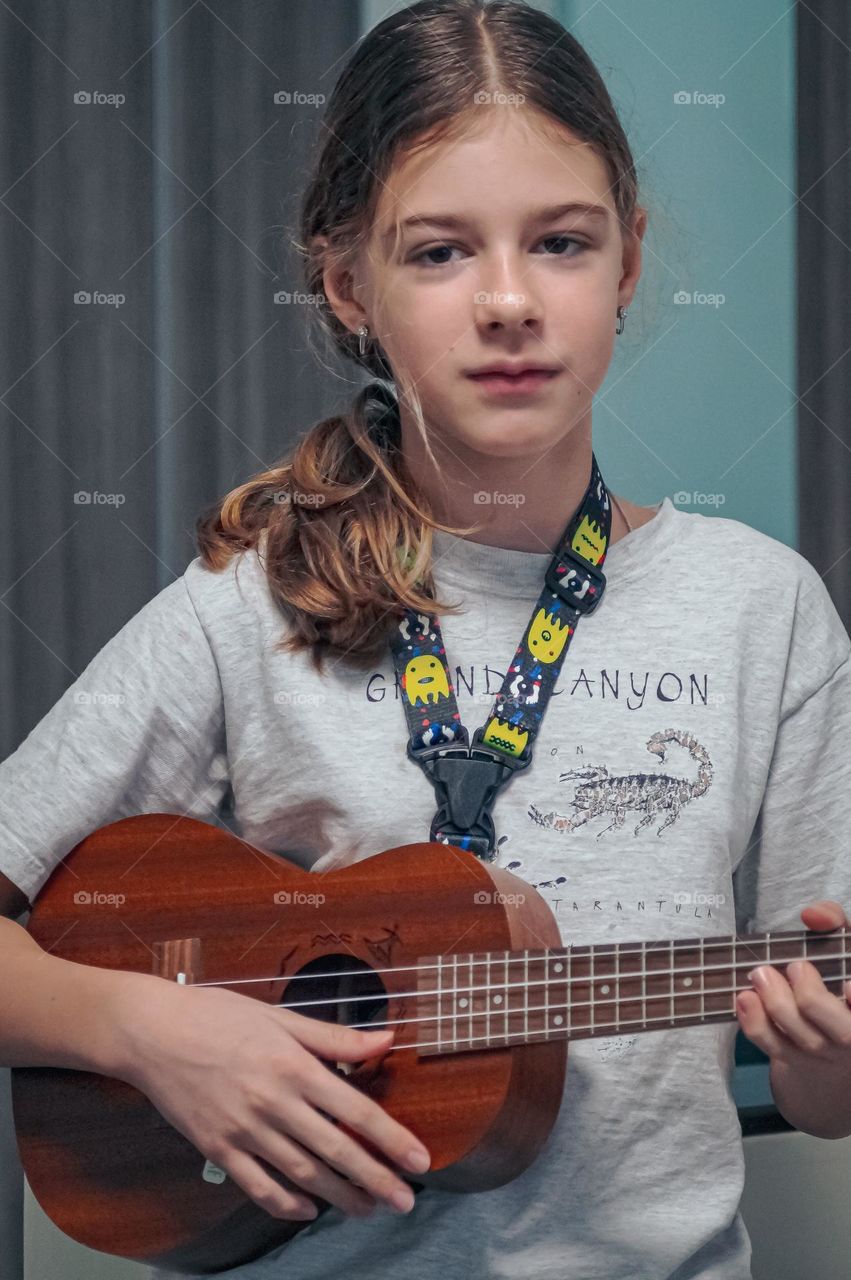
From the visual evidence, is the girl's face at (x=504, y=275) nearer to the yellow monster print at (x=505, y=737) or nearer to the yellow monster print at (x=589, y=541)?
the yellow monster print at (x=589, y=541)

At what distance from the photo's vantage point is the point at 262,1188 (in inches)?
30.9

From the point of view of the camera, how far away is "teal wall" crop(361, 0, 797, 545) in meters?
1.49

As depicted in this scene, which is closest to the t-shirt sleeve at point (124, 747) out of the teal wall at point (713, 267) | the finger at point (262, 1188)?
the finger at point (262, 1188)

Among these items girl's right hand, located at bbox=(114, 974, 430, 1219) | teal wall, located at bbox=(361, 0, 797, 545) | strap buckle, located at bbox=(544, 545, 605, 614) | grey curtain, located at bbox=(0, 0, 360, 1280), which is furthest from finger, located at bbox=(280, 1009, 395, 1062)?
teal wall, located at bbox=(361, 0, 797, 545)

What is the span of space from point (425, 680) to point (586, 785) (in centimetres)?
15

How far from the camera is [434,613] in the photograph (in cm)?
98

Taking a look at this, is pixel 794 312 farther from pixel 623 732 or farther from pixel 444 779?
pixel 444 779

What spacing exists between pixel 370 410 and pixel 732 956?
55 cm

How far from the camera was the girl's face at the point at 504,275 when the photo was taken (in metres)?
0.90

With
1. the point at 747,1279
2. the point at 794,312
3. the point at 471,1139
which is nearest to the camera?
the point at 471,1139

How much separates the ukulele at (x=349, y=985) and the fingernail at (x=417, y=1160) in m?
0.01

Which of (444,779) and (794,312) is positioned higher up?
(794,312)

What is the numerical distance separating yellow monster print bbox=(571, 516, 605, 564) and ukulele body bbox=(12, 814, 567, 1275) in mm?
285

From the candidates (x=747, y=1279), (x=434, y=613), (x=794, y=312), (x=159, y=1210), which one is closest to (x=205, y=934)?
(x=159, y=1210)
